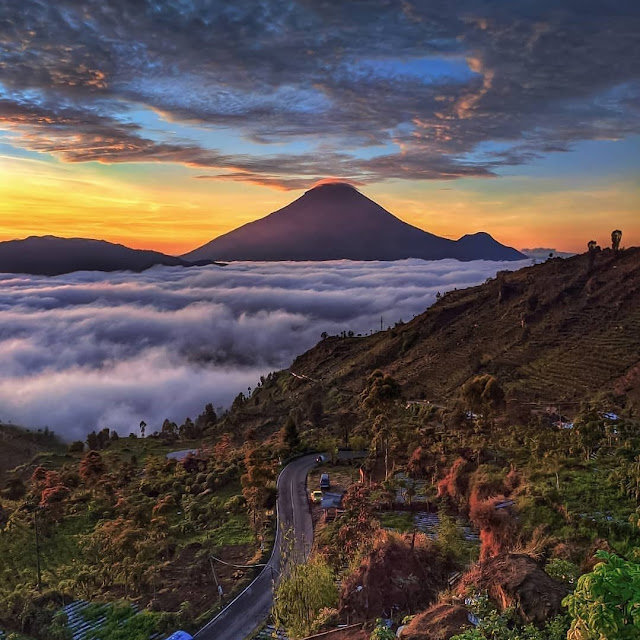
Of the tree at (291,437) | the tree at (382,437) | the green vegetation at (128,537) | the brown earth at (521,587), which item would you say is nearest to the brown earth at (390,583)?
the brown earth at (521,587)

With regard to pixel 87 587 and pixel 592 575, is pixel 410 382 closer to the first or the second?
pixel 87 587

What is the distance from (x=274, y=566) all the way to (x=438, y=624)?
12.8 m

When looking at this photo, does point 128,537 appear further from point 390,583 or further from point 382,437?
point 390,583

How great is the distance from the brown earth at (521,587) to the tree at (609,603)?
12.5 ft

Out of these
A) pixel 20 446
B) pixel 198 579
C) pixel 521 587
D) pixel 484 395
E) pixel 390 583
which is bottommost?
pixel 20 446

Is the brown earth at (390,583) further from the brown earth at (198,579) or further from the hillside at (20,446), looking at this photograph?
the hillside at (20,446)

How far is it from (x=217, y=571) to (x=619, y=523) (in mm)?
16050

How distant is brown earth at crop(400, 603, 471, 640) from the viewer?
370 inches

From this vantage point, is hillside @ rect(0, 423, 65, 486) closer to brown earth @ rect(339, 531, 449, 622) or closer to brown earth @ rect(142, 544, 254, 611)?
brown earth @ rect(142, 544, 254, 611)

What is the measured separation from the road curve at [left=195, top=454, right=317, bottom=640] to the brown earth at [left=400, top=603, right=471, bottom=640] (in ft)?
16.4

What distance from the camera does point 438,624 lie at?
9.75m

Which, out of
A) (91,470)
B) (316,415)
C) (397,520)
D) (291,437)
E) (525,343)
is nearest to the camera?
(397,520)

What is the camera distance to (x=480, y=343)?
223 ft

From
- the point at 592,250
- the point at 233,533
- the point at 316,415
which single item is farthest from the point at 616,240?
the point at 233,533
